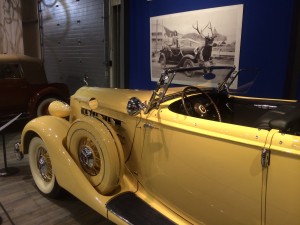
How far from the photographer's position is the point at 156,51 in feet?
17.1

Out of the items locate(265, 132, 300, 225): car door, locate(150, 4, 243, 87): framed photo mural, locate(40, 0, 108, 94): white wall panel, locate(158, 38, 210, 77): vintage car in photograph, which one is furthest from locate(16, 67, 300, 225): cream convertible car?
locate(40, 0, 108, 94): white wall panel

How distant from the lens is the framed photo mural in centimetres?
396

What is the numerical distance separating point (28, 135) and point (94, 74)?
3.95 metres

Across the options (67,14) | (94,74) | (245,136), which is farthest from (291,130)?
(67,14)

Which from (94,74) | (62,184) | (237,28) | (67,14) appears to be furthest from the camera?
(67,14)

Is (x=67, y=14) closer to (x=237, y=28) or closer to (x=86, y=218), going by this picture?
(x=237, y=28)

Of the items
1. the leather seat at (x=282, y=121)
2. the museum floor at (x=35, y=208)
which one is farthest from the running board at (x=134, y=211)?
the leather seat at (x=282, y=121)

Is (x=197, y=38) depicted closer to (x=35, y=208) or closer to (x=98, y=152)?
(x=98, y=152)

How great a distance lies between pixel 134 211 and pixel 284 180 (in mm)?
1095

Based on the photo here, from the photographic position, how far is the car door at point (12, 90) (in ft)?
17.4

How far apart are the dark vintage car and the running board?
4.14m

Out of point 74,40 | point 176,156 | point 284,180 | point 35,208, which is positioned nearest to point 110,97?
point 176,156

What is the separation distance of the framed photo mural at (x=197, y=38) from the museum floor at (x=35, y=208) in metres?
1.87

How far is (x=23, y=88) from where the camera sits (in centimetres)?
555
